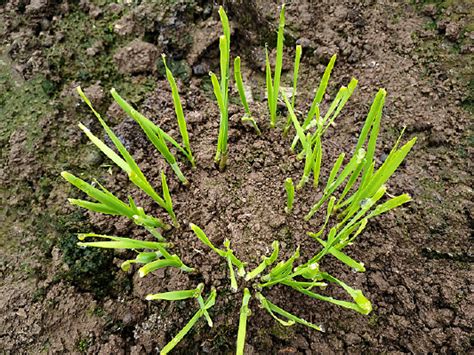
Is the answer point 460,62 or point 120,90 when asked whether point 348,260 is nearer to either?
point 460,62

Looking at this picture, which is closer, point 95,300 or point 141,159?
point 95,300

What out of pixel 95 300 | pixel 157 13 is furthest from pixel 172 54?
pixel 95 300

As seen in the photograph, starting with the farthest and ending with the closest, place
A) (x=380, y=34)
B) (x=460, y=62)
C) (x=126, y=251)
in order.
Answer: (x=380, y=34), (x=460, y=62), (x=126, y=251)

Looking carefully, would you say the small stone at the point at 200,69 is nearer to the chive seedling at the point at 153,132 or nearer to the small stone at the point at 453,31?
the chive seedling at the point at 153,132

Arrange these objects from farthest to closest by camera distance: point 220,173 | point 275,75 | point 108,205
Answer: point 220,173
point 275,75
point 108,205

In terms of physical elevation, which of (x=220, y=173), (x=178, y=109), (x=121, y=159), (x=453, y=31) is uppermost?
(x=453, y=31)

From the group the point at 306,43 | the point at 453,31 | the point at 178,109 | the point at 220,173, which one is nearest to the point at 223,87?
the point at 178,109

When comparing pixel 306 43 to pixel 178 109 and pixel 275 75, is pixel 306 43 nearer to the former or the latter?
pixel 275 75

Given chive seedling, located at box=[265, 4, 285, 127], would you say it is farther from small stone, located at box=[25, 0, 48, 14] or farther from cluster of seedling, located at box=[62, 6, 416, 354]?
small stone, located at box=[25, 0, 48, 14]
